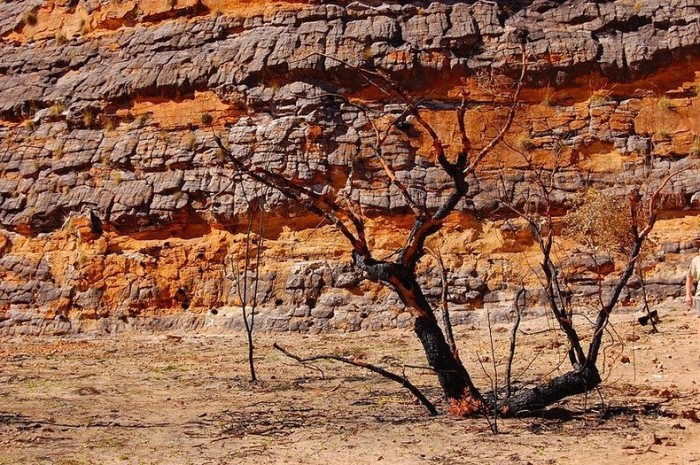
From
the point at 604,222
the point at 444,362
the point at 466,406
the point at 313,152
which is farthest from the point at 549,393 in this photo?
the point at 313,152

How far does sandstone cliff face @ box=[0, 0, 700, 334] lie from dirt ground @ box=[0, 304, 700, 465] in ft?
14.3

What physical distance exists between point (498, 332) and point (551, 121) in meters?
5.57

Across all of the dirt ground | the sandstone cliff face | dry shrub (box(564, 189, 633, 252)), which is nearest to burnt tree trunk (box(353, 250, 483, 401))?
the dirt ground

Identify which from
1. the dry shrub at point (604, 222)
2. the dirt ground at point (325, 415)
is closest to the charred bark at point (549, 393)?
the dirt ground at point (325, 415)

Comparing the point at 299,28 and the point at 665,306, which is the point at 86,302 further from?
the point at 665,306

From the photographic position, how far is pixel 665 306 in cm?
1387

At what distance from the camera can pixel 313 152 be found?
55.4 ft

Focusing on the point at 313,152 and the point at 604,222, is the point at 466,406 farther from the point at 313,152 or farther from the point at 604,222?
the point at 313,152

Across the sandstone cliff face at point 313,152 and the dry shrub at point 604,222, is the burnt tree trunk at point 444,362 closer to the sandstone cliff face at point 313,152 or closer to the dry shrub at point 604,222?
the dry shrub at point 604,222

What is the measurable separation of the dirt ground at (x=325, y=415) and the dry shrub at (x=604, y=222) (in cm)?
230

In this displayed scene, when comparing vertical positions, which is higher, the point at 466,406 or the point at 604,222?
the point at 604,222

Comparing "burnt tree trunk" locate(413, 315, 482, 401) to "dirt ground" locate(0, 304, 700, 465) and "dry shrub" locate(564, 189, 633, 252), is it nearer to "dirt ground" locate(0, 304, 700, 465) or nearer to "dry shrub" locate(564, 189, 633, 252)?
"dirt ground" locate(0, 304, 700, 465)

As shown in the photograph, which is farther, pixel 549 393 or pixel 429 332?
pixel 429 332

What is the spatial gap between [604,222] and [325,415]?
8.70 meters
